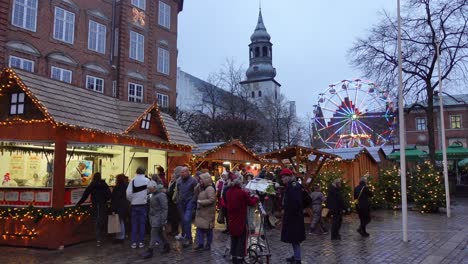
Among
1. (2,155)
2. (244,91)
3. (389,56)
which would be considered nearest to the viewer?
(2,155)

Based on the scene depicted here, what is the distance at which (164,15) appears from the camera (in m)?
36.0

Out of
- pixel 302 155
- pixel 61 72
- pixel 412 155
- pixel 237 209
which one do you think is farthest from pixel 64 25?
pixel 412 155

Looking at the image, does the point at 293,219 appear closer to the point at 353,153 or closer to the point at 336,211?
the point at 336,211

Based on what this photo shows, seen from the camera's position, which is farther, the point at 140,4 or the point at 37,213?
the point at 140,4

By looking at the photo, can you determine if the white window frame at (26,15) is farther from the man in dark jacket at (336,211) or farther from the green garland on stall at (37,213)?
the man in dark jacket at (336,211)

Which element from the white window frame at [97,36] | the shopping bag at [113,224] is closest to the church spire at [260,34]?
the white window frame at [97,36]

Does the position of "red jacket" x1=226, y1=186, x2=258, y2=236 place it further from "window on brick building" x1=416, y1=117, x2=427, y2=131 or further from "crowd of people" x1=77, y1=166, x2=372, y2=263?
"window on brick building" x1=416, y1=117, x2=427, y2=131

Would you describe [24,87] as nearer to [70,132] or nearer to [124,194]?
[70,132]

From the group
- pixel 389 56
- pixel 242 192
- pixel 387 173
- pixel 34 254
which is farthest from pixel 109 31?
pixel 242 192

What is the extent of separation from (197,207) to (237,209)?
2489 millimetres

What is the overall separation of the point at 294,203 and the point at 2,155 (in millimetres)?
9103

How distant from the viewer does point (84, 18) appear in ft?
93.2

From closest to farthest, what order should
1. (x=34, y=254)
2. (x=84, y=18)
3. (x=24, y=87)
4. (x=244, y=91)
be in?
(x=34, y=254) < (x=24, y=87) < (x=84, y=18) < (x=244, y=91)

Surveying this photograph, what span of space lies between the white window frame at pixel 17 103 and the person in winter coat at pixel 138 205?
364 centimetres
